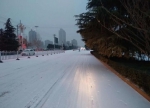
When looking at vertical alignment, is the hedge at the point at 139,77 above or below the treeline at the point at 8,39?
below

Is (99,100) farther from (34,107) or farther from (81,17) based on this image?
(81,17)

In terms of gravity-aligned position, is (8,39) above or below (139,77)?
above

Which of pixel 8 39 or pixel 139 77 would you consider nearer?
pixel 139 77

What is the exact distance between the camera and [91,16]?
1310cm

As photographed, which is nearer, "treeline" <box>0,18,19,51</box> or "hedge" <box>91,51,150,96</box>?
"hedge" <box>91,51,150,96</box>

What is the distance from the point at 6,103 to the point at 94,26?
9.26 m

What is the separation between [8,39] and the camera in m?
48.8

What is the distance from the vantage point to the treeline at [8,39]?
4791 centimetres

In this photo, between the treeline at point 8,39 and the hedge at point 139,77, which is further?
the treeline at point 8,39

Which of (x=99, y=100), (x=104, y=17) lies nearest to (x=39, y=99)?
(x=99, y=100)

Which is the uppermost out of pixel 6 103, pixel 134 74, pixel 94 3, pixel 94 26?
pixel 94 3

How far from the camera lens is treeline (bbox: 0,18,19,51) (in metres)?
47.9

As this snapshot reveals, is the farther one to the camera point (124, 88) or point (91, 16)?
point (91, 16)

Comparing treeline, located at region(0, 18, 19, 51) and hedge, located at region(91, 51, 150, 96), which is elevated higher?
treeline, located at region(0, 18, 19, 51)
